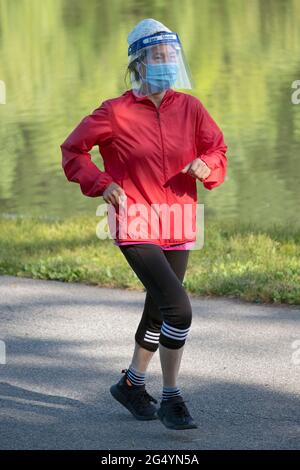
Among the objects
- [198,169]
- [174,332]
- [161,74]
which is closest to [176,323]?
[174,332]

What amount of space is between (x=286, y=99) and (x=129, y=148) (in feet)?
41.9

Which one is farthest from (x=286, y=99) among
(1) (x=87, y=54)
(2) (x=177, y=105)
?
(2) (x=177, y=105)

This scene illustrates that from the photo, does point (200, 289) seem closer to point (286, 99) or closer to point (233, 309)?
point (233, 309)

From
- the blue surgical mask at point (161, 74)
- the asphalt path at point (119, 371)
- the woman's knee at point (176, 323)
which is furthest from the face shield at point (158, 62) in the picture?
the asphalt path at point (119, 371)

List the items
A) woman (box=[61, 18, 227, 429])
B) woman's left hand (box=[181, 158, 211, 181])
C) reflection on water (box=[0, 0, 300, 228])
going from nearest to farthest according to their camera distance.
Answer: woman's left hand (box=[181, 158, 211, 181])
woman (box=[61, 18, 227, 429])
reflection on water (box=[0, 0, 300, 228])

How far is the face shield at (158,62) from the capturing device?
15.9 feet

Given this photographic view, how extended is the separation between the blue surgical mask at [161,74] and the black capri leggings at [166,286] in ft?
2.15

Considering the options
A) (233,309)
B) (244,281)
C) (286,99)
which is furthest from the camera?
(286,99)

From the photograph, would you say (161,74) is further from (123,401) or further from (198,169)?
(123,401)

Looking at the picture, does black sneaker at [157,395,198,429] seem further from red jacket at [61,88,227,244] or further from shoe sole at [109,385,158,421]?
red jacket at [61,88,227,244]

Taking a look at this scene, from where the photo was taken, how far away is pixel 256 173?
1252 cm

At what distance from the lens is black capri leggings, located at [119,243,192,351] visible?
187 inches

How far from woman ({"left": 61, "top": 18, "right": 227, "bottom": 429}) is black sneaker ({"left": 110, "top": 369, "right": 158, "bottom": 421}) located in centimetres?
11

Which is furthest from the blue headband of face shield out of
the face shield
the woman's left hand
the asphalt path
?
the asphalt path
